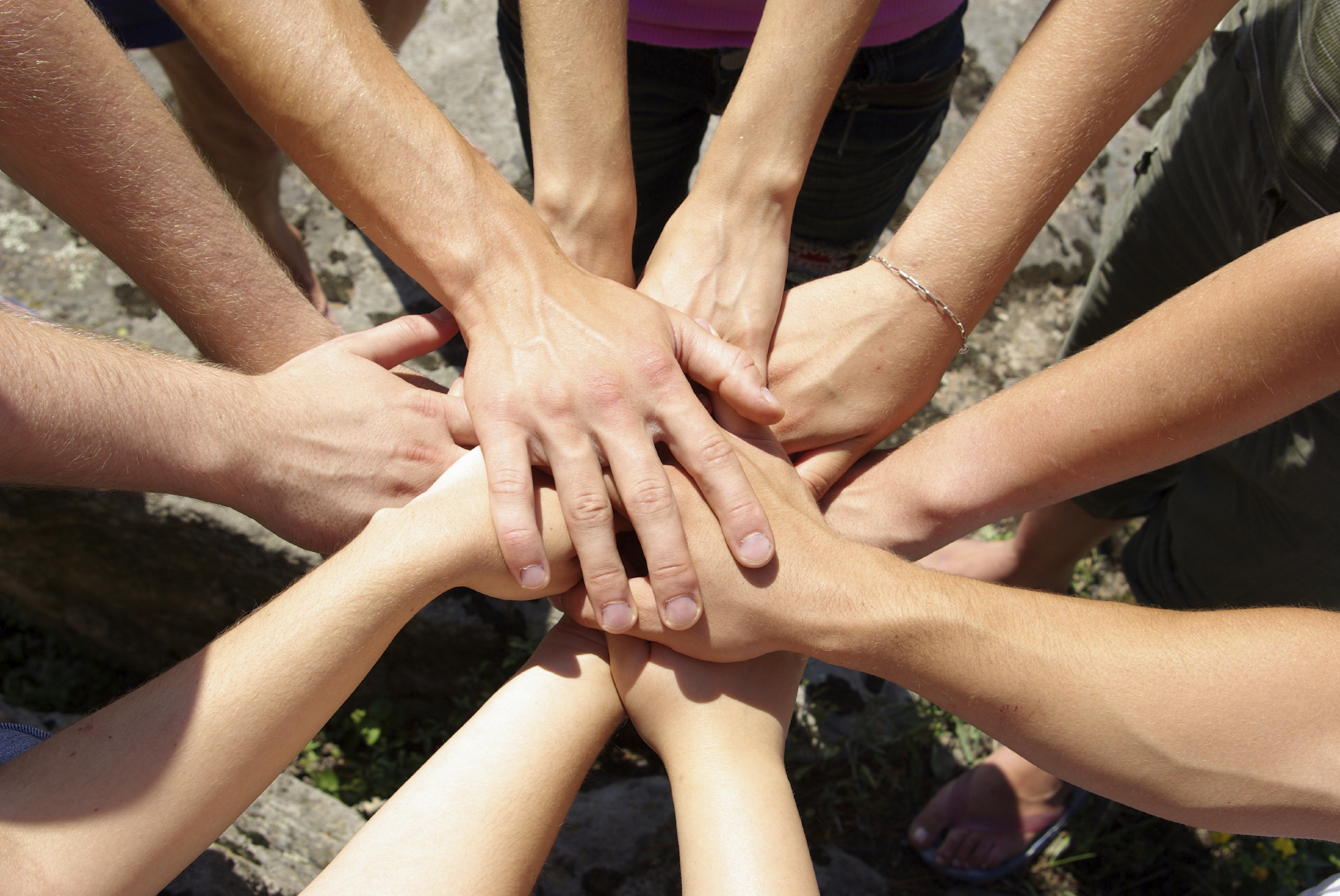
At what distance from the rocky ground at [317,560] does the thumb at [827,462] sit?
1.03m

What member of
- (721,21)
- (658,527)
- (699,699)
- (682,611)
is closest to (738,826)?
(699,699)

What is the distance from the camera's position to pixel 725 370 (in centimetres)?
157

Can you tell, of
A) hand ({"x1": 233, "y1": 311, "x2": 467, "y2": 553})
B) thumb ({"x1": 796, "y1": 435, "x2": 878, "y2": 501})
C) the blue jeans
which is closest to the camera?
hand ({"x1": 233, "y1": 311, "x2": 467, "y2": 553})

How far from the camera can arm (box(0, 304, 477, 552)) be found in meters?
1.24

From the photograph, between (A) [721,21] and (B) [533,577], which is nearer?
(B) [533,577]

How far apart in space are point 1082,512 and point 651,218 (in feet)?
4.80

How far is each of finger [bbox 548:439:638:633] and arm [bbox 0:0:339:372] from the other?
71 cm

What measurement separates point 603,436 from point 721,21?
101 cm

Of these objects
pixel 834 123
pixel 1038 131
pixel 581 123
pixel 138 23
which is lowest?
pixel 1038 131

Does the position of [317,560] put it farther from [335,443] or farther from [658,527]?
[658,527]

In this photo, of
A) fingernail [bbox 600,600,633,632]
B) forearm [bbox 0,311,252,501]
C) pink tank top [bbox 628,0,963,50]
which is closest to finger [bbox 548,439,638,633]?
fingernail [bbox 600,600,633,632]

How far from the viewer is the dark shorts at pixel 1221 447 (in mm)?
1613

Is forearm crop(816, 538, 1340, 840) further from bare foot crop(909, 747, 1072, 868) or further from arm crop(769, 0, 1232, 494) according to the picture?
bare foot crop(909, 747, 1072, 868)

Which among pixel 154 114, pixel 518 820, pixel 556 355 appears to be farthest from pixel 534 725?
pixel 154 114
